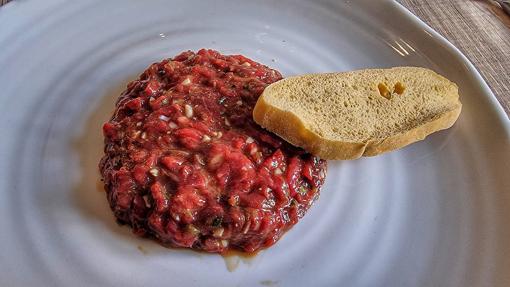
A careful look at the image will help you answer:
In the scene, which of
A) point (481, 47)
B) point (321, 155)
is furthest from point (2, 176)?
point (481, 47)

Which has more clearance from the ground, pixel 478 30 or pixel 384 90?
pixel 478 30

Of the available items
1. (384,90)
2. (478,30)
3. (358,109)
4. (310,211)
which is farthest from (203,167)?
(478,30)

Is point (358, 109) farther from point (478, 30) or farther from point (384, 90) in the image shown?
point (478, 30)

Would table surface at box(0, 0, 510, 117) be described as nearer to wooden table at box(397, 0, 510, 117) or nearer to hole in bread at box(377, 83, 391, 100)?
wooden table at box(397, 0, 510, 117)

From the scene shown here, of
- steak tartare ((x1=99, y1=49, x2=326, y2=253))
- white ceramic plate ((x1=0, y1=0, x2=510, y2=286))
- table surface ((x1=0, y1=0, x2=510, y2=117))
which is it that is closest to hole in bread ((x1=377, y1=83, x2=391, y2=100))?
white ceramic plate ((x1=0, y1=0, x2=510, y2=286))

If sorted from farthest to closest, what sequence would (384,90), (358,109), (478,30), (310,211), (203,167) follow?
(478,30)
(384,90)
(358,109)
(310,211)
(203,167)

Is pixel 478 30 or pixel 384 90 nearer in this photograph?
pixel 384 90

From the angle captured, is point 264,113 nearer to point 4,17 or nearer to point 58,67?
point 58,67
